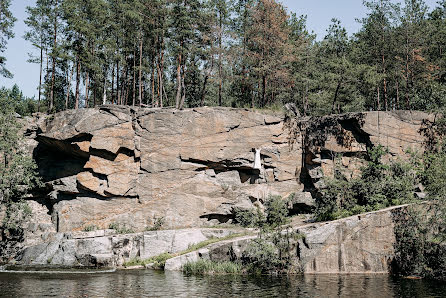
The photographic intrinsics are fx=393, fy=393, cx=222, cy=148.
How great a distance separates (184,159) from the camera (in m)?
34.2

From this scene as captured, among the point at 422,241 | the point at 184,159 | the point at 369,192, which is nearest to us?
the point at 422,241

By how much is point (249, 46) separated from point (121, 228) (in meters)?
22.0

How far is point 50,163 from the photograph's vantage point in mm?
35250

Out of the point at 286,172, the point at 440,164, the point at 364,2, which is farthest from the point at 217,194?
the point at 364,2

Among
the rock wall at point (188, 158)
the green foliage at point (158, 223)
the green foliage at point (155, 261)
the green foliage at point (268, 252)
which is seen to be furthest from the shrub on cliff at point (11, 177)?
the green foliage at point (268, 252)

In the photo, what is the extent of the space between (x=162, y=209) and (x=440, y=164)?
20.8 metres

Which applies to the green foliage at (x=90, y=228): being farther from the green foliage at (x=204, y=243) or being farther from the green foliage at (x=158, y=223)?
the green foliage at (x=204, y=243)

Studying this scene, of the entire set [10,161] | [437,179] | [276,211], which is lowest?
[276,211]

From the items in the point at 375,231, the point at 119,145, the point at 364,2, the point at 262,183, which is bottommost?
the point at 375,231

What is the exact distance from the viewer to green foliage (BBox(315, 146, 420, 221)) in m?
25.5

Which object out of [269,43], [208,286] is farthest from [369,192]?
[269,43]

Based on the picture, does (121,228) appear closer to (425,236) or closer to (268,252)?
(268,252)

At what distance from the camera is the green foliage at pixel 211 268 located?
22734 millimetres

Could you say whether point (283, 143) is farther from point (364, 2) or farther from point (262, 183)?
point (364, 2)
